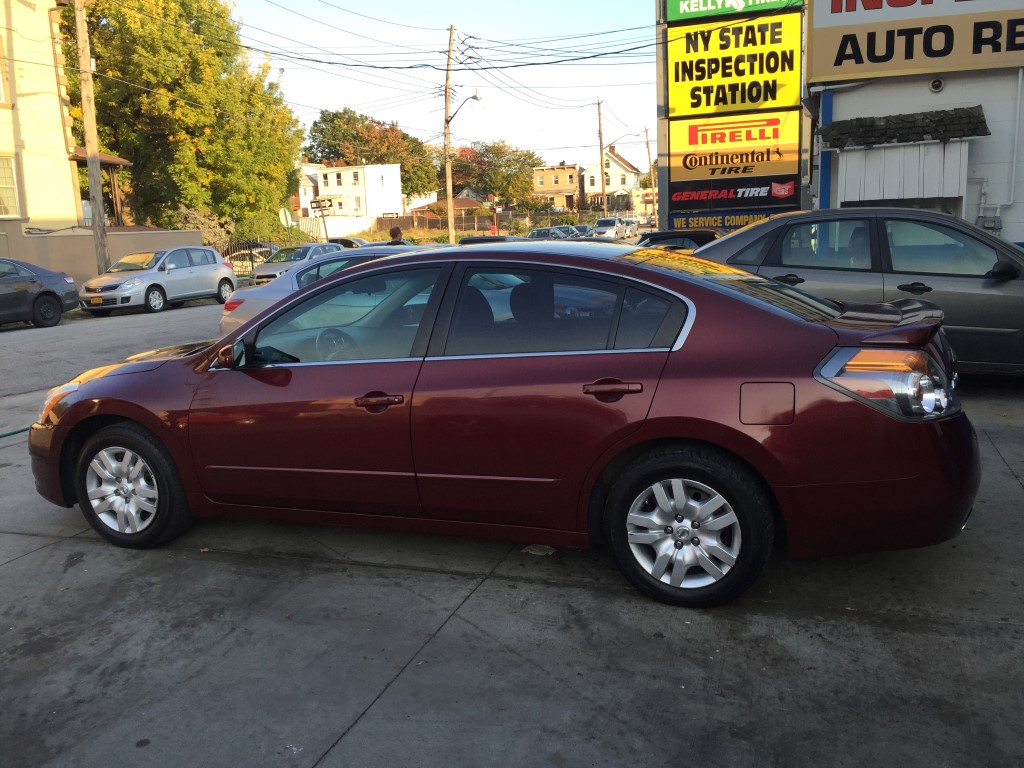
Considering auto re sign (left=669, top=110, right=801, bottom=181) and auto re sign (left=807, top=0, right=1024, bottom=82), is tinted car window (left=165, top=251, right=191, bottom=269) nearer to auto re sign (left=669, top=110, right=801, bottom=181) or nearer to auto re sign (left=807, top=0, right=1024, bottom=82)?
auto re sign (left=669, top=110, right=801, bottom=181)

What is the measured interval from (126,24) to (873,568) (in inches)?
1390

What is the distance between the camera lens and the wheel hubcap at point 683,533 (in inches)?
141

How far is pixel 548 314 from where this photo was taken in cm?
394

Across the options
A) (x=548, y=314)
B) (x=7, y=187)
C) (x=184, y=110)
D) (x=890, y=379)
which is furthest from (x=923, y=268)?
(x=184, y=110)

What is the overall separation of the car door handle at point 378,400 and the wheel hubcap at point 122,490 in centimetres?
133

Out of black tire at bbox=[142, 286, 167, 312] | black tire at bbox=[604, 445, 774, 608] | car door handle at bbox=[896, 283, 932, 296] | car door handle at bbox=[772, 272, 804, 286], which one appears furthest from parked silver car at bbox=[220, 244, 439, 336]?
black tire at bbox=[142, 286, 167, 312]

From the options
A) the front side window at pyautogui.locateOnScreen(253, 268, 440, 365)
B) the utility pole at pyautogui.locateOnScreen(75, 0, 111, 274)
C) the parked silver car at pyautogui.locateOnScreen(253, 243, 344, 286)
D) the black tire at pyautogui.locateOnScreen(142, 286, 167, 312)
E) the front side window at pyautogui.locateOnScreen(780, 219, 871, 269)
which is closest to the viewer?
the front side window at pyautogui.locateOnScreen(253, 268, 440, 365)

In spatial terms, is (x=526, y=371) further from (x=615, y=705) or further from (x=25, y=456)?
(x=25, y=456)

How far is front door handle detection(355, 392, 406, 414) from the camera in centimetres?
400

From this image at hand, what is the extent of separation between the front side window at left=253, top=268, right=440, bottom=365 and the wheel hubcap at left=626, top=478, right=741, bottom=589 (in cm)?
143

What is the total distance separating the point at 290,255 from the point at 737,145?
40.4 ft

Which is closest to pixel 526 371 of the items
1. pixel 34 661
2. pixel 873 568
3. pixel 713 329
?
pixel 713 329

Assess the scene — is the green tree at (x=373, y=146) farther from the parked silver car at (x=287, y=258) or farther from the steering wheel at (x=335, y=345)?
the steering wheel at (x=335, y=345)

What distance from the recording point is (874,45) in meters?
12.9
